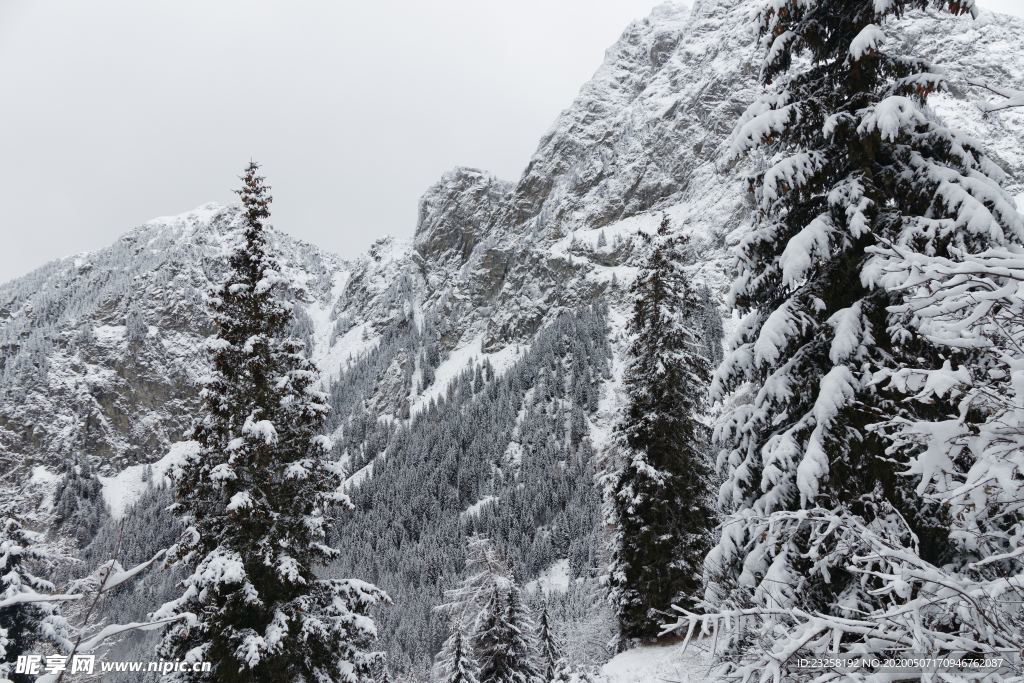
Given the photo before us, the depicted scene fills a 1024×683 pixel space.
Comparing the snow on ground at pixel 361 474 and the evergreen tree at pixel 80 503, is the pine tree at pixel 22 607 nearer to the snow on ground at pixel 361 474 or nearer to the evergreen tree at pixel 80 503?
the snow on ground at pixel 361 474

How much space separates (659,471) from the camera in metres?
15.9

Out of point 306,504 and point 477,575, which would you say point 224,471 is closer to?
point 306,504

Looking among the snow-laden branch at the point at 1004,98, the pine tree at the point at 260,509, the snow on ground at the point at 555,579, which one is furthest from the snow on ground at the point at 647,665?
the snow on ground at the point at 555,579

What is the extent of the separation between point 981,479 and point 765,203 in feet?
18.9

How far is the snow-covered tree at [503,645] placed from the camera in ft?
57.8

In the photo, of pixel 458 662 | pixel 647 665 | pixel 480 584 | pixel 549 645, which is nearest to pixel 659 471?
pixel 647 665

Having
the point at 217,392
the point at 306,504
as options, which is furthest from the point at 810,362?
the point at 217,392

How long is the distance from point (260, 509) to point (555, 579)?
4378 inches

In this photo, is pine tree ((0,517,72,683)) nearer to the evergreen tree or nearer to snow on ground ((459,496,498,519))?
snow on ground ((459,496,498,519))

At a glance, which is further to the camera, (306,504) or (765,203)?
(306,504)

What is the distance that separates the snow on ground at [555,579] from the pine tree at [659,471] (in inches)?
3732

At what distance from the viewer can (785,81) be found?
25.2 feet

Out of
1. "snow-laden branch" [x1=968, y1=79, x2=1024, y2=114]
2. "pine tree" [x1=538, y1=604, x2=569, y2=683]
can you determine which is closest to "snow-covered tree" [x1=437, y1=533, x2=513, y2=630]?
"pine tree" [x1=538, y1=604, x2=569, y2=683]

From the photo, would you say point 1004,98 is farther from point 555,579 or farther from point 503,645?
point 555,579
